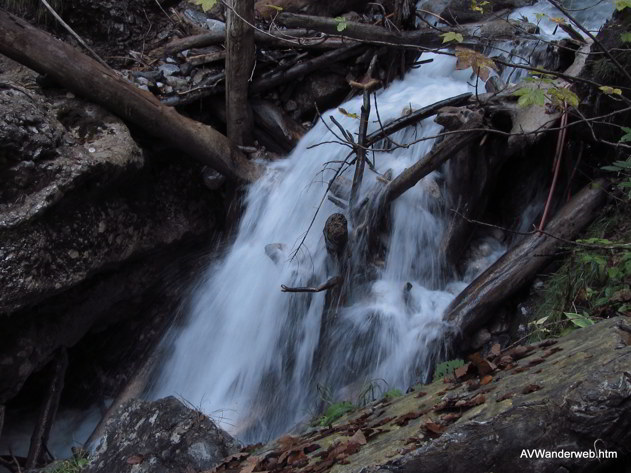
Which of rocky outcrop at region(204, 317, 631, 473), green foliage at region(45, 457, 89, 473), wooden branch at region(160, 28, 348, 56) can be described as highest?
wooden branch at region(160, 28, 348, 56)

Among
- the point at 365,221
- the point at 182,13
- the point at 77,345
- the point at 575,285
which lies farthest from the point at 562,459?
the point at 182,13

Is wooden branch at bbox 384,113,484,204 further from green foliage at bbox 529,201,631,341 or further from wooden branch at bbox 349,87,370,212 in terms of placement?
green foliage at bbox 529,201,631,341

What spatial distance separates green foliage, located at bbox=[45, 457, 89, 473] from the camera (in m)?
4.04

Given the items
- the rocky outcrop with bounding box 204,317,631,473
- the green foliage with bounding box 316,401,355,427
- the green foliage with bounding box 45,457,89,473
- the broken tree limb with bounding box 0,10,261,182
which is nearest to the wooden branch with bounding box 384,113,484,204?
the broken tree limb with bounding box 0,10,261,182

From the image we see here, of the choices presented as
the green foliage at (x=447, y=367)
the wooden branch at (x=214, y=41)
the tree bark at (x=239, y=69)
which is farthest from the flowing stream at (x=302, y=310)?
the wooden branch at (x=214, y=41)

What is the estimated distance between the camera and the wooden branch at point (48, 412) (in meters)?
4.82

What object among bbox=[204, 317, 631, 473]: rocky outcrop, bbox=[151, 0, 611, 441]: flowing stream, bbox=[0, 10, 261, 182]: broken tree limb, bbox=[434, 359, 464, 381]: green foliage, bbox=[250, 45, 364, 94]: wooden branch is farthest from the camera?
bbox=[250, 45, 364, 94]: wooden branch

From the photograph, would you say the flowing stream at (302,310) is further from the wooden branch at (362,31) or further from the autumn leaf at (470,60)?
the autumn leaf at (470,60)

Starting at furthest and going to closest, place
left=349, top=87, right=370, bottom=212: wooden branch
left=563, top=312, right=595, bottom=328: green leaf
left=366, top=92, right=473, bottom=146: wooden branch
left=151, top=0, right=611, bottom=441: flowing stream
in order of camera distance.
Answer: left=366, top=92, right=473, bottom=146: wooden branch
left=349, top=87, right=370, bottom=212: wooden branch
left=151, top=0, right=611, bottom=441: flowing stream
left=563, top=312, right=595, bottom=328: green leaf

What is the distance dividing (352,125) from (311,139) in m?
0.46

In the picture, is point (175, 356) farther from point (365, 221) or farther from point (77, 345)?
point (365, 221)

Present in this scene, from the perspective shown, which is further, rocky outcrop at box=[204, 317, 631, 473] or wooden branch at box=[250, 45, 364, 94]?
wooden branch at box=[250, 45, 364, 94]

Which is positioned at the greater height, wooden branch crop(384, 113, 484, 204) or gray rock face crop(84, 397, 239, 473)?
wooden branch crop(384, 113, 484, 204)

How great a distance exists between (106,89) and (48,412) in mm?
2958
